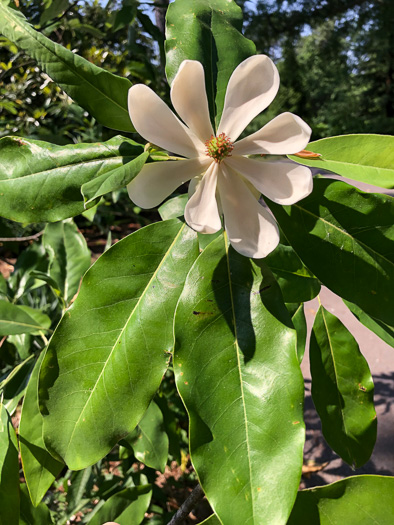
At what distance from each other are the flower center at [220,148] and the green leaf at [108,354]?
6.2 inches

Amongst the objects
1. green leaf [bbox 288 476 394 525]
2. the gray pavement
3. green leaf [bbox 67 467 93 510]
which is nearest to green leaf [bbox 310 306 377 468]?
green leaf [bbox 288 476 394 525]

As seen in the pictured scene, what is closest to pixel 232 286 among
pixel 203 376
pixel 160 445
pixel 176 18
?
pixel 203 376

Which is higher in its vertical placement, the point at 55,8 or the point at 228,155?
the point at 55,8

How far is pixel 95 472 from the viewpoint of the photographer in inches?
58.5

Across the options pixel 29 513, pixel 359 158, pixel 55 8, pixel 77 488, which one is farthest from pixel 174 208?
pixel 77 488

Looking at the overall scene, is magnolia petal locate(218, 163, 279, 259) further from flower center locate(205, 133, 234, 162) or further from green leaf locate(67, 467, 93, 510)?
green leaf locate(67, 467, 93, 510)

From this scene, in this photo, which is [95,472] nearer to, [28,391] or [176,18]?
[28,391]

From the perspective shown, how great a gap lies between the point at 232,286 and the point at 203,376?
124mm

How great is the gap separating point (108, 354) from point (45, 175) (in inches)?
9.8

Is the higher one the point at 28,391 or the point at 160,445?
the point at 28,391

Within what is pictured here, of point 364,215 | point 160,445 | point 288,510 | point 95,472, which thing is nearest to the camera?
point 288,510

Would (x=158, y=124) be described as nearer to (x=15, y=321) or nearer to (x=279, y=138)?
(x=279, y=138)

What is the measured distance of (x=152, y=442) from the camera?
110 centimetres

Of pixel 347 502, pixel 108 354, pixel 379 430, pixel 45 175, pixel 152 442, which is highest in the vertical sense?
pixel 45 175
